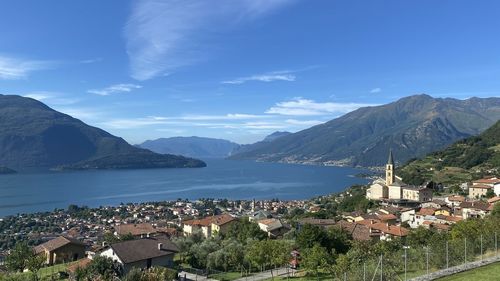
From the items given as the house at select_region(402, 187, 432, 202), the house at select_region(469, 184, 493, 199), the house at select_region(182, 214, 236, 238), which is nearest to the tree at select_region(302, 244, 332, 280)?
the house at select_region(182, 214, 236, 238)

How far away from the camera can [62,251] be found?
38.9 metres

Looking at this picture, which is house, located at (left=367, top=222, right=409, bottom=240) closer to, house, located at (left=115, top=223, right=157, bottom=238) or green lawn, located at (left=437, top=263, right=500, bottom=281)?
green lawn, located at (left=437, top=263, right=500, bottom=281)

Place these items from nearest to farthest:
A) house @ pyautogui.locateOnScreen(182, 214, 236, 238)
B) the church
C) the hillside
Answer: house @ pyautogui.locateOnScreen(182, 214, 236, 238), the church, the hillside

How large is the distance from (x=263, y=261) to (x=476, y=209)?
30709mm

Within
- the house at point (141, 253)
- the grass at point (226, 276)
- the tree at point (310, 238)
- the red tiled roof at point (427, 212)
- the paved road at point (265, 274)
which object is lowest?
the grass at point (226, 276)

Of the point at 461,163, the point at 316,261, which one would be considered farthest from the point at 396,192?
the point at 316,261

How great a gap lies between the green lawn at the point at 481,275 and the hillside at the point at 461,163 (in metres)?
76.4

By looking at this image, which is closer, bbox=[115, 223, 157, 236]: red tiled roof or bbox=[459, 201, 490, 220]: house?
bbox=[459, 201, 490, 220]: house

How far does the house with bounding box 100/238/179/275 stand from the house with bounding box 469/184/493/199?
51.3 metres

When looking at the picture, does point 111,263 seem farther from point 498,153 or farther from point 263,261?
point 498,153

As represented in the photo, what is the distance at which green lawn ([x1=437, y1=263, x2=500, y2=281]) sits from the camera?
50.7ft

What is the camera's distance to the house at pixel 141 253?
28.5 metres

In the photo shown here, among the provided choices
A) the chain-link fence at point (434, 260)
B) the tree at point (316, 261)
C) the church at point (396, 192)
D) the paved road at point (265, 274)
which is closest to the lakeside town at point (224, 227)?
the church at point (396, 192)

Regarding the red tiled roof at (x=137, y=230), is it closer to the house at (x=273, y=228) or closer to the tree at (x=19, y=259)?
the house at (x=273, y=228)
